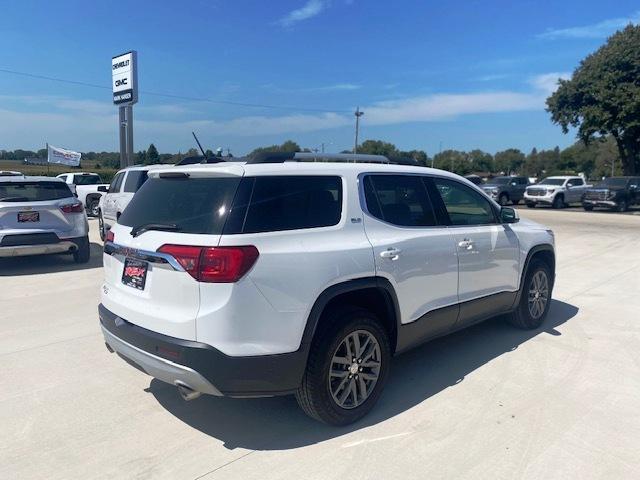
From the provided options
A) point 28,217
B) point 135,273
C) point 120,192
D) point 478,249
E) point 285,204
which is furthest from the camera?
point 120,192

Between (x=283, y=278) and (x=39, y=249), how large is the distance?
6882 mm

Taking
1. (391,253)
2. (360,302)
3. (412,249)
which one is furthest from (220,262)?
(412,249)

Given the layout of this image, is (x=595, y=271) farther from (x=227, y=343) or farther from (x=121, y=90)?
(x=121, y=90)

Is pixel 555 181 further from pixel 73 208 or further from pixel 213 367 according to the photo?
pixel 213 367

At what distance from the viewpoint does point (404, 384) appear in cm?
416

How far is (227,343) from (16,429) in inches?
69.2

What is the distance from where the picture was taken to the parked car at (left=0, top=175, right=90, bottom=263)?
8.06 meters

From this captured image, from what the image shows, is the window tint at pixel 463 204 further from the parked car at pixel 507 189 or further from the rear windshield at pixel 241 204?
the parked car at pixel 507 189

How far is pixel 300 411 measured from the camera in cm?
372

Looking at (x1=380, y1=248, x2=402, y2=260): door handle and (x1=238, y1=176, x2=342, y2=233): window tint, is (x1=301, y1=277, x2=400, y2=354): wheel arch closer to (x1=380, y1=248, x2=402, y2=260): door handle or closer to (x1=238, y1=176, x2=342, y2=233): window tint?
(x1=380, y1=248, x2=402, y2=260): door handle

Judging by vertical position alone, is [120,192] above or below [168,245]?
below

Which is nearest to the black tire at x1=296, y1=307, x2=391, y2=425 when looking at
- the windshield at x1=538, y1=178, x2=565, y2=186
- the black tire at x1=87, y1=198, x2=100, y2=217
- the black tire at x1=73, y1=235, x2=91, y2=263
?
the black tire at x1=73, y1=235, x2=91, y2=263

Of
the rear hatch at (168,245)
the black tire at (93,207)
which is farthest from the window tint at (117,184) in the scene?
the black tire at (93,207)

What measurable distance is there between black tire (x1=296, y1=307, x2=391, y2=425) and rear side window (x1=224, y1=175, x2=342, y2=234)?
663 mm
